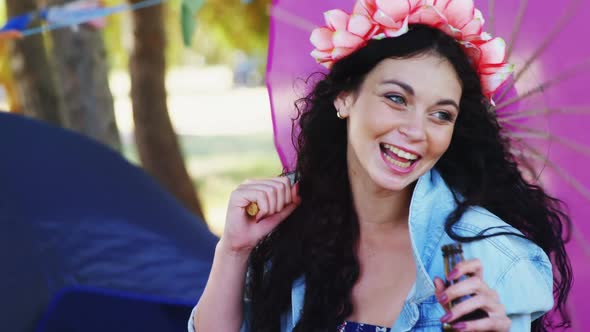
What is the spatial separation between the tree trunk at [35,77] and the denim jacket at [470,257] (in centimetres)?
319

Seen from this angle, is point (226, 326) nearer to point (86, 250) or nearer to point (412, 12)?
point (412, 12)

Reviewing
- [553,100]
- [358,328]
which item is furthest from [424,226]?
[553,100]

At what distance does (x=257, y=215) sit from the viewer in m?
2.02

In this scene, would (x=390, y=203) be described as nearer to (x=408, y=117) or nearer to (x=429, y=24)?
(x=408, y=117)

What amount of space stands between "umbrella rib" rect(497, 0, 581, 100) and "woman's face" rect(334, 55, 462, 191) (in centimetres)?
31

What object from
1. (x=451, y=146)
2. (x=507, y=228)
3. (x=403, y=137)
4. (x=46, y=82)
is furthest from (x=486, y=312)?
(x=46, y=82)

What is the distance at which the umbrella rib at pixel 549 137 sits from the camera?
2.04m

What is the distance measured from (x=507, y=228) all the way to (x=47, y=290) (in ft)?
5.59

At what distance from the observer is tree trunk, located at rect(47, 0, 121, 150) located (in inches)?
178

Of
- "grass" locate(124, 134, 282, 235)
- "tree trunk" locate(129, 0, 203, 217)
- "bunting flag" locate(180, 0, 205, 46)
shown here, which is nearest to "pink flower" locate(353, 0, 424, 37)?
"bunting flag" locate(180, 0, 205, 46)

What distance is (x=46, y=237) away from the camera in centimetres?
290

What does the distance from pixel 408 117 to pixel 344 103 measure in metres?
0.27

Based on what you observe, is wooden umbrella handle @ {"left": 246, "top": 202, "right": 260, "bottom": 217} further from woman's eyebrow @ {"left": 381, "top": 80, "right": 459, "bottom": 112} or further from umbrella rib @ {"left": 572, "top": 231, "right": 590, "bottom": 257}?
umbrella rib @ {"left": 572, "top": 231, "right": 590, "bottom": 257}

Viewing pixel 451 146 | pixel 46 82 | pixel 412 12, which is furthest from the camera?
pixel 46 82
